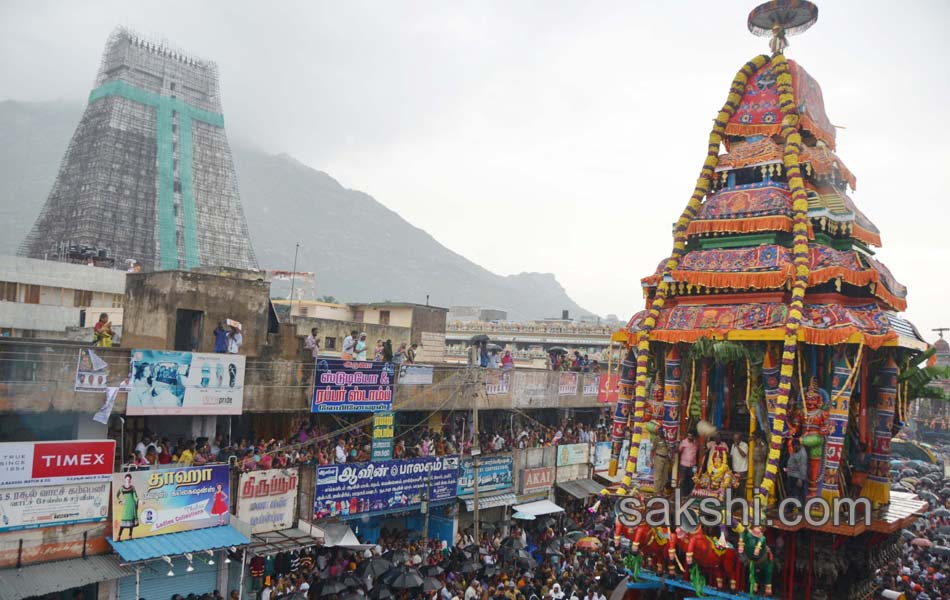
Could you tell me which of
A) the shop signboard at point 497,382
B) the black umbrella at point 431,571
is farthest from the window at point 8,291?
the black umbrella at point 431,571

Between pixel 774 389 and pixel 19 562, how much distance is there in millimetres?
15741

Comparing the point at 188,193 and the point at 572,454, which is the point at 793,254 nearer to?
the point at 572,454

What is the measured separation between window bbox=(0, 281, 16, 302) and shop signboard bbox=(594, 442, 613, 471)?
30.0 m

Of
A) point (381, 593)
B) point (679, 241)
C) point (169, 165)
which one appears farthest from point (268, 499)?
point (169, 165)

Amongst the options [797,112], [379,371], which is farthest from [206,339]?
[797,112]

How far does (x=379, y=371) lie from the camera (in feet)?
75.4

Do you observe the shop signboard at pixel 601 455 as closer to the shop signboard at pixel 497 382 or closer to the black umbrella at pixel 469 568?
the shop signboard at pixel 497 382

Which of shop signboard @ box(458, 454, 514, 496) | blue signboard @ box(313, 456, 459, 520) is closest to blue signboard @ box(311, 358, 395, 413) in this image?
blue signboard @ box(313, 456, 459, 520)

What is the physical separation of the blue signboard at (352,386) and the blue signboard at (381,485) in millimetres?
1875

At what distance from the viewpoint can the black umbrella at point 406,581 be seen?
17.0m

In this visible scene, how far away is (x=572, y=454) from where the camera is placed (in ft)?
101

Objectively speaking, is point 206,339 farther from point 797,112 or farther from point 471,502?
point 797,112

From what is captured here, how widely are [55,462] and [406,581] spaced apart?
819 cm

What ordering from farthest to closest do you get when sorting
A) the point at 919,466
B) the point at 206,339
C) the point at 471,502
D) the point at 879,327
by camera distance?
the point at 919,466, the point at 471,502, the point at 206,339, the point at 879,327
